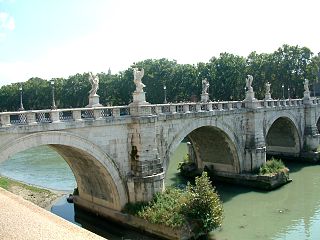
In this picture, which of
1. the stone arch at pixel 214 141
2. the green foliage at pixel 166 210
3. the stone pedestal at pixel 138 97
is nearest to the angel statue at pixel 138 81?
the stone pedestal at pixel 138 97

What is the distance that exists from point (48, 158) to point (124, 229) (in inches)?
920

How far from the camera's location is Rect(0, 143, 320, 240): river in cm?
1895

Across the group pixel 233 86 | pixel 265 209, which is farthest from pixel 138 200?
pixel 233 86

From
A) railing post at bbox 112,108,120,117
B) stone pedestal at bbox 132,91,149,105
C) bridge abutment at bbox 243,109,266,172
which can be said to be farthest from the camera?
bridge abutment at bbox 243,109,266,172

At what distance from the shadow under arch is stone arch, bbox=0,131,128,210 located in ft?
65.8

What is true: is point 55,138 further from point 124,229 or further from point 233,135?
point 233,135

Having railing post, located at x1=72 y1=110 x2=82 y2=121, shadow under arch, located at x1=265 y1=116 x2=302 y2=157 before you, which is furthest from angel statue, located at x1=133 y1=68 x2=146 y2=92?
shadow under arch, located at x1=265 y1=116 x2=302 y2=157

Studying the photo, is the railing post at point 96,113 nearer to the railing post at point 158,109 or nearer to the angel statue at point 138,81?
the angel statue at point 138,81

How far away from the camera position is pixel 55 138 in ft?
53.2

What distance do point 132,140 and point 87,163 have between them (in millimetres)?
2499

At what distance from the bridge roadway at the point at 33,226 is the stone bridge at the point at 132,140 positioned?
10.9 ft

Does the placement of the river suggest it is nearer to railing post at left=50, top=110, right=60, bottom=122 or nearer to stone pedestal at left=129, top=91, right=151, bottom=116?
stone pedestal at left=129, top=91, right=151, bottom=116

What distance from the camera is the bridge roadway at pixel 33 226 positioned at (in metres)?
9.61

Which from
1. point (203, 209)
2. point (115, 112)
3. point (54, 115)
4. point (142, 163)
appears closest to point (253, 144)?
point (142, 163)
